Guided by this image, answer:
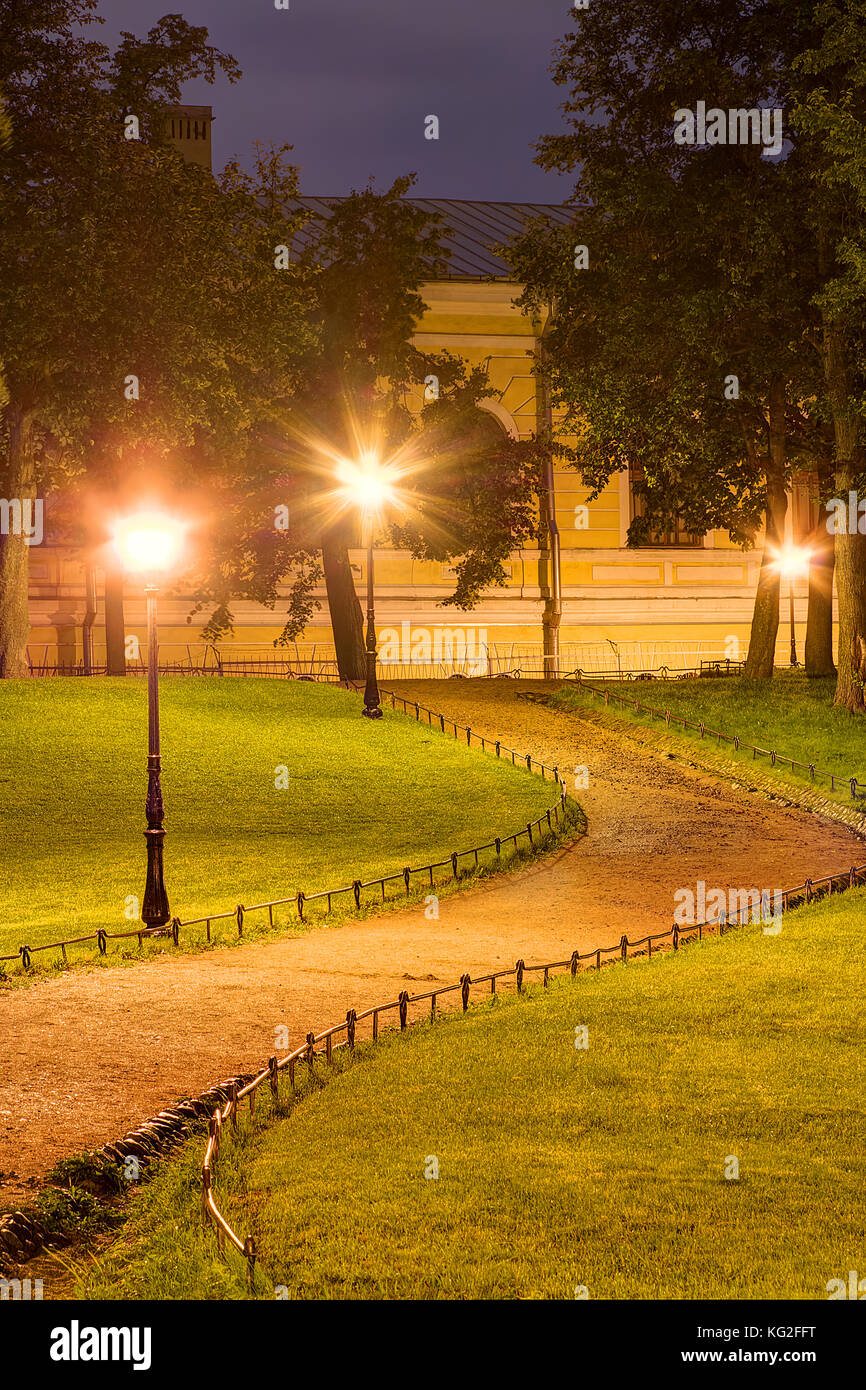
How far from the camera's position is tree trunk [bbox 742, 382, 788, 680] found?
32.6m

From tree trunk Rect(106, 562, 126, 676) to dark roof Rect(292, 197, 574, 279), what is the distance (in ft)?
56.0

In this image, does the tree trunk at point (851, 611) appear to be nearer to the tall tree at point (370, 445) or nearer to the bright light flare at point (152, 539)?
the tall tree at point (370, 445)

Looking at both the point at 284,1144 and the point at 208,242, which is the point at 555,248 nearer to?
the point at 208,242

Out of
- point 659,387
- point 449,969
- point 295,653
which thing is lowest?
point 449,969

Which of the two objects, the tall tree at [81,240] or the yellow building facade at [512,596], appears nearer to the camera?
the tall tree at [81,240]

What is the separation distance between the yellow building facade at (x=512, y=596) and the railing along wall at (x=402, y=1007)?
26583mm

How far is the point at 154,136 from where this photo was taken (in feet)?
101

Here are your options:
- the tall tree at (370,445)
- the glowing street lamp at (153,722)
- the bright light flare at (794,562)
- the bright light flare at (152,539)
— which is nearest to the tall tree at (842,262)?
the tall tree at (370,445)

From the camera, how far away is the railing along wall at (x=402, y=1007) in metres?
6.92

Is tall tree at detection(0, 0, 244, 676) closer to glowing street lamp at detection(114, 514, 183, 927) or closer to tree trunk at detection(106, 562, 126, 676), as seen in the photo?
tree trunk at detection(106, 562, 126, 676)

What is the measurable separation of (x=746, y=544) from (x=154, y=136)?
20.8 meters

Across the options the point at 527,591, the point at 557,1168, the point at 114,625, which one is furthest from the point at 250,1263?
the point at 527,591
